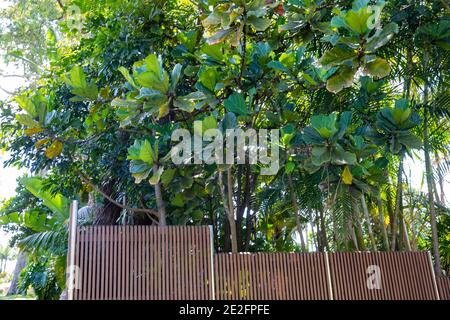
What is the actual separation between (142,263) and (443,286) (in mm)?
3824

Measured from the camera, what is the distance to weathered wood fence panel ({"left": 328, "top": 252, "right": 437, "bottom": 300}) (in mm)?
5289

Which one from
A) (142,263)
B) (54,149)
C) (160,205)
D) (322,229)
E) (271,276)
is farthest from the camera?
(322,229)

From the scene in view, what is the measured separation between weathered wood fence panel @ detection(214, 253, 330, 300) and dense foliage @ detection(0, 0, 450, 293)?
0.70 m

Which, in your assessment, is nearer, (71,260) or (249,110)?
(71,260)

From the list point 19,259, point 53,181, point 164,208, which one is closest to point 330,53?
point 164,208

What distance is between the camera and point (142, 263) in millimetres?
4855

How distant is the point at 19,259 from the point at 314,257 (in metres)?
13.7

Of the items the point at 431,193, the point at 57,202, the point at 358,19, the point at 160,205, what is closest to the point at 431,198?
the point at 431,193

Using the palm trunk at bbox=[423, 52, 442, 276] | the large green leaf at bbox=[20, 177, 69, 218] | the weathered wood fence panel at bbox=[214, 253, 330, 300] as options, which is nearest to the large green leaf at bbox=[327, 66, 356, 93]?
the palm trunk at bbox=[423, 52, 442, 276]

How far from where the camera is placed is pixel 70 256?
183 inches

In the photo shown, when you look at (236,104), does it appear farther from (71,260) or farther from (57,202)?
(57,202)

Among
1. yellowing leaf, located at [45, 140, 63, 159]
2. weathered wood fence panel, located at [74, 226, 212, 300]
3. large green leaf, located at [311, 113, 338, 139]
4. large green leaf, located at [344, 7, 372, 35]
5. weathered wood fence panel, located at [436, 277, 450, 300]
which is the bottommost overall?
weathered wood fence panel, located at [436, 277, 450, 300]

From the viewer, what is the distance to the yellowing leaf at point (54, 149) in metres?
5.75

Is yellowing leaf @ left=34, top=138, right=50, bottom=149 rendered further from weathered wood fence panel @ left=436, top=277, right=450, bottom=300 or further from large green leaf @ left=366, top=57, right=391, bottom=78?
weathered wood fence panel @ left=436, top=277, right=450, bottom=300
